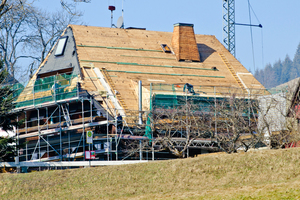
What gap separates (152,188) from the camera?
22.0 metres

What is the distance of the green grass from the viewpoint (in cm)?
2081

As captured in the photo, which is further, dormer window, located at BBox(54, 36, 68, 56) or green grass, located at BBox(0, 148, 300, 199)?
dormer window, located at BBox(54, 36, 68, 56)

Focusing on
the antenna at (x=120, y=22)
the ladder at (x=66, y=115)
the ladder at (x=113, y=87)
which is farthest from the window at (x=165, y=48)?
the ladder at (x=66, y=115)

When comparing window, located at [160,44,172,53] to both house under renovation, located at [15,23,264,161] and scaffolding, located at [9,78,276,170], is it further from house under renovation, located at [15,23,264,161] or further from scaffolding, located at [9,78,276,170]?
scaffolding, located at [9,78,276,170]

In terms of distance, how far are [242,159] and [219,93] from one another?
1265cm

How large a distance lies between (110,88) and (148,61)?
5.97 meters

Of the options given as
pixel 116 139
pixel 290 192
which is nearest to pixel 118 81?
pixel 116 139

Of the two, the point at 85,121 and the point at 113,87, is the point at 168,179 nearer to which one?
the point at 85,121

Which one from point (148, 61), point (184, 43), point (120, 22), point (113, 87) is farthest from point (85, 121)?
point (120, 22)

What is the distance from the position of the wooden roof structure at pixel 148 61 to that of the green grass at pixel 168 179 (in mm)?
9497

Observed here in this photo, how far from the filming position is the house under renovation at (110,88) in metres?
32.4

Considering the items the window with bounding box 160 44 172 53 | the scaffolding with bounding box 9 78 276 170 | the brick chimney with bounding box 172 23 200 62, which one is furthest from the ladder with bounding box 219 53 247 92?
the window with bounding box 160 44 172 53

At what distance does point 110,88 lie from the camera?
3381 centimetres

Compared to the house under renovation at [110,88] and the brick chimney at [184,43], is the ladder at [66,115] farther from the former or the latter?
the brick chimney at [184,43]
